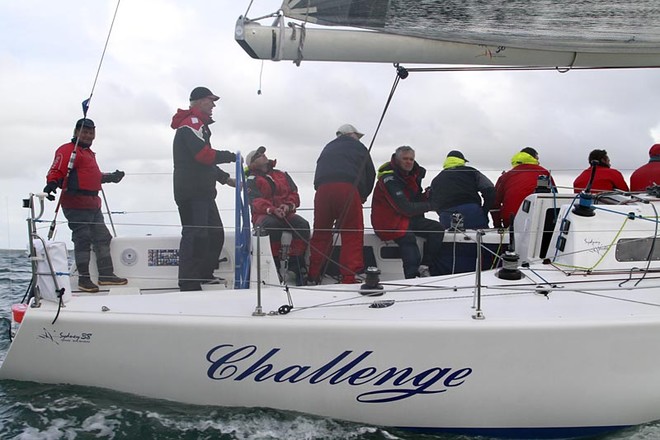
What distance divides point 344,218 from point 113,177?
5.78 ft

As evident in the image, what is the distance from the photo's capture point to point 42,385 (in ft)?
11.4

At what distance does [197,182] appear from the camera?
4168mm

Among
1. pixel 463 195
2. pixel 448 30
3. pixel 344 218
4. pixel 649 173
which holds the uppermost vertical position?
pixel 448 30

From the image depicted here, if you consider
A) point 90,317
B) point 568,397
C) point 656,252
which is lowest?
point 568,397

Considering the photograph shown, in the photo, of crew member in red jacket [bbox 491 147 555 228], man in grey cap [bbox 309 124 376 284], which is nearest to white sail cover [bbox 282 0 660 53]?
man in grey cap [bbox 309 124 376 284]

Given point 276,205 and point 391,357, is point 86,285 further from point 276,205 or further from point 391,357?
point 391,357

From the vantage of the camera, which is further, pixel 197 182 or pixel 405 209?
pixel 405 209

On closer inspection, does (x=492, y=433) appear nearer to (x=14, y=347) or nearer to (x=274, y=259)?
(x=274, y=259)

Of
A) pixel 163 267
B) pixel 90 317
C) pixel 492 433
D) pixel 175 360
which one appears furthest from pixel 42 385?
pixel 492 433

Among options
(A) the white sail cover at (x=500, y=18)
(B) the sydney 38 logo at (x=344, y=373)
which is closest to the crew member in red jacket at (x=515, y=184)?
(A) the white sail cover at (x=500, y=18)

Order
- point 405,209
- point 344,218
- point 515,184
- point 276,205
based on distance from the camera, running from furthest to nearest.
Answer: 1. point 515,184
2. point 276,205
3. point 405,209
4. point 344,218

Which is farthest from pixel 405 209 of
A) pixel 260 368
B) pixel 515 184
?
pixel 260 368

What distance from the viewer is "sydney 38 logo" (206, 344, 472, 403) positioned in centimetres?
318

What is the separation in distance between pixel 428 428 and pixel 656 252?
73.3 inches
